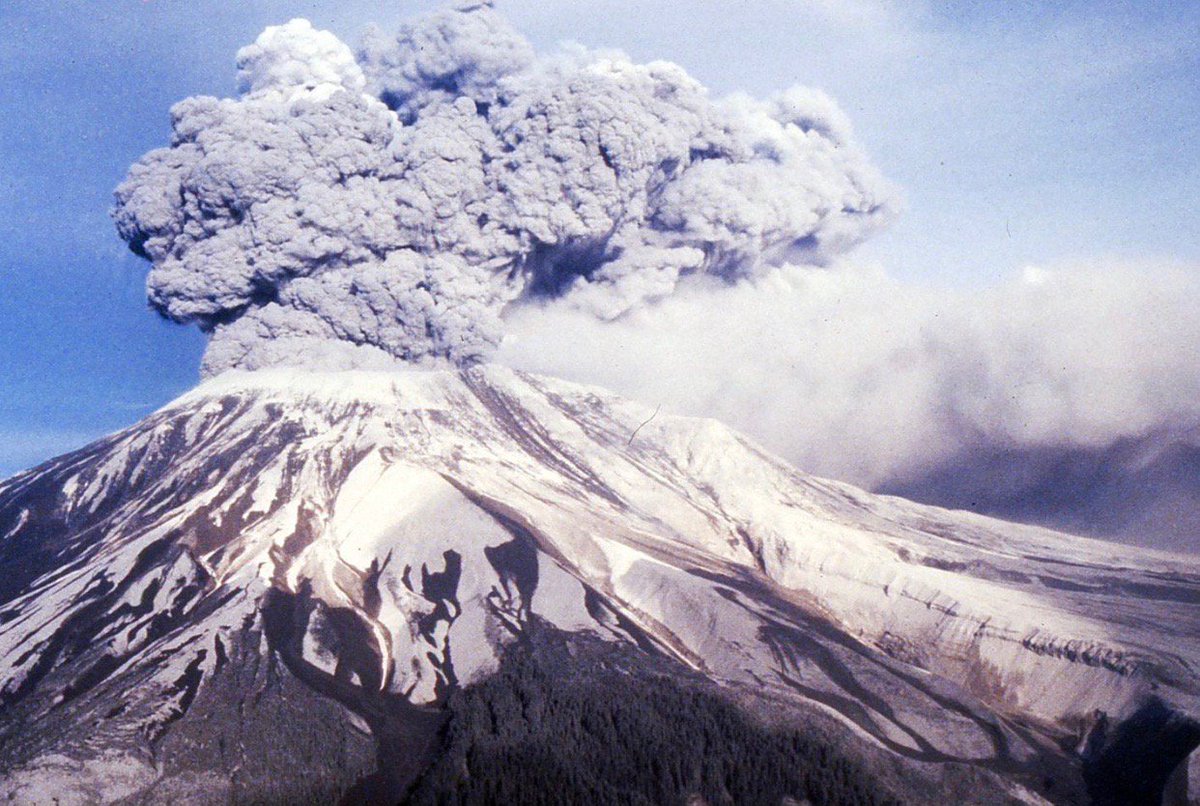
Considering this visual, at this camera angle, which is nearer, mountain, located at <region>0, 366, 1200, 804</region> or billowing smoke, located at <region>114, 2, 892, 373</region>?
mountain, located at <region>0, 366, 1200, 804</region>

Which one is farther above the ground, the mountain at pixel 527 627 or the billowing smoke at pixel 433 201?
the billowing smoke at pixel 433 201

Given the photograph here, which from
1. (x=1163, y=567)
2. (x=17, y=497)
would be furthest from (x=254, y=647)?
(x=1163, y=567)

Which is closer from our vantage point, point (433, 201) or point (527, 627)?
point (527, 627)

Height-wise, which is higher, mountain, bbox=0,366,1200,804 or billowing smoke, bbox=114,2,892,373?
billowing smoke, bbox=114,2,892,373

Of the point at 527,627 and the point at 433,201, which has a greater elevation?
the point at 433,201

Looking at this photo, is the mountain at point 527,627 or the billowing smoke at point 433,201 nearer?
the mountain at point 527,627
